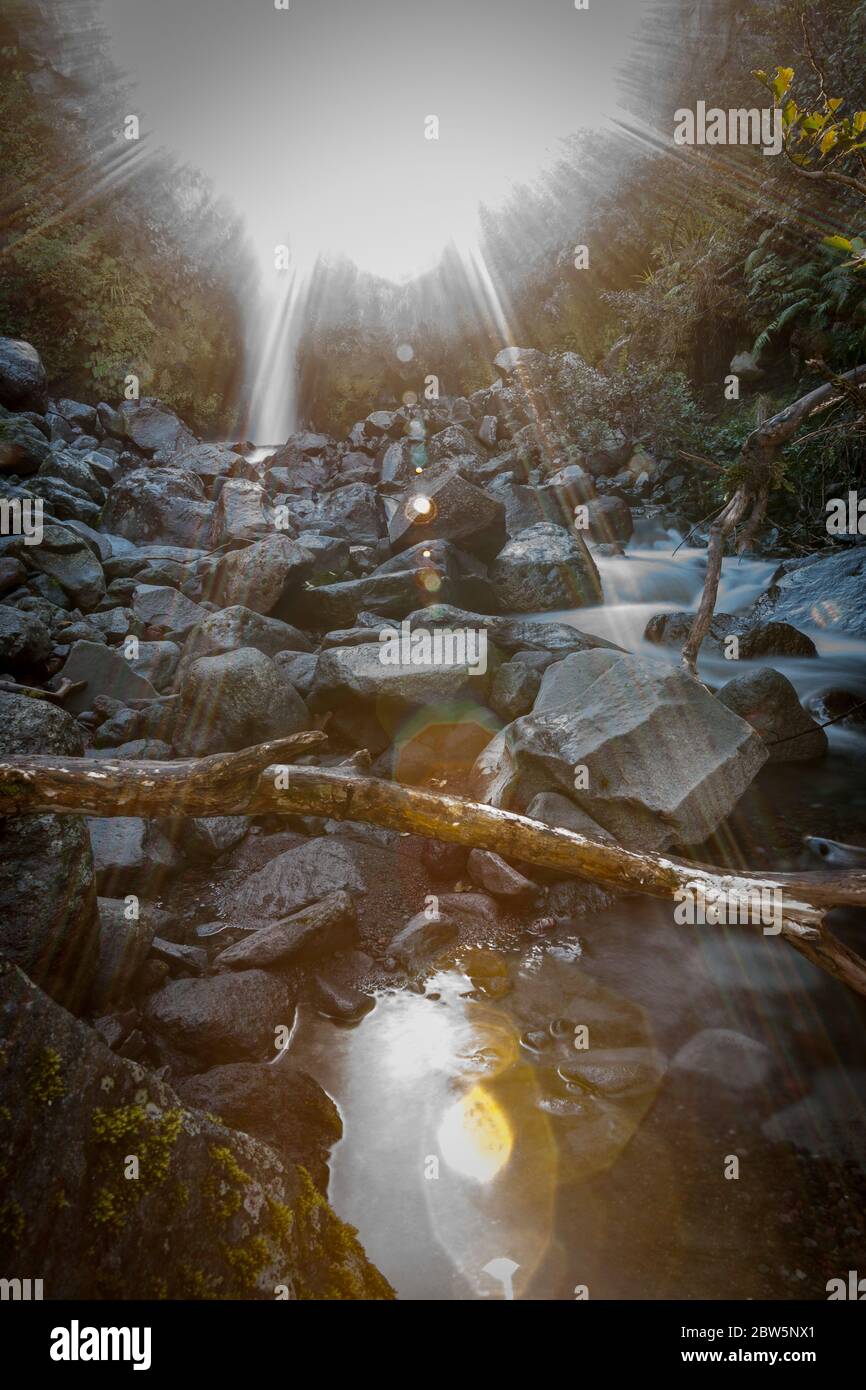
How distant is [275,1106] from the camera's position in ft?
10.1

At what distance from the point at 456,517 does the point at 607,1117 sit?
1025 cm

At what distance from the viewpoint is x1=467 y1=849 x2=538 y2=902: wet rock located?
15.4 feet

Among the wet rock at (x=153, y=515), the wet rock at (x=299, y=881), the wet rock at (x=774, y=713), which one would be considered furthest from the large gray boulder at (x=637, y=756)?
the wet rock at (x=153, y=515)

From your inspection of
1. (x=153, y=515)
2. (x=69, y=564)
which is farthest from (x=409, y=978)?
(x=153, y=515)

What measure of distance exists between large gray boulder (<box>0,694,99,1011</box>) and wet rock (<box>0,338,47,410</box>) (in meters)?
17.0

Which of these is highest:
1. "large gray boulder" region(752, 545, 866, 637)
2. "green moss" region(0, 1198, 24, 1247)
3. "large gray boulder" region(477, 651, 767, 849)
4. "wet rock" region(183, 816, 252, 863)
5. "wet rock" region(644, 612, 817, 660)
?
"large gray boulder" region(752, 545, 866, 637)

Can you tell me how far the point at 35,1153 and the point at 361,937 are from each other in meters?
2.91

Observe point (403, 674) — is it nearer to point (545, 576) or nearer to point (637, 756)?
point (637, 756)

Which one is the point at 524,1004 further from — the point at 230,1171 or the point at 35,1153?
the point at 35,1153

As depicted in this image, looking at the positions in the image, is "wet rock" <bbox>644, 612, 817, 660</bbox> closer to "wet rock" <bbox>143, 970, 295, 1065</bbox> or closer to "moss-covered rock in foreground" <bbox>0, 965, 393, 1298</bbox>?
"wet rock" <bbox>143, 970, 295, 1065</bbox>

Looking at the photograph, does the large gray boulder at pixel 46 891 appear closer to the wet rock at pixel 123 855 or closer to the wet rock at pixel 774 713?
the wet rock at pixel 123 855

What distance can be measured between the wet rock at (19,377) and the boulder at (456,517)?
467 inches

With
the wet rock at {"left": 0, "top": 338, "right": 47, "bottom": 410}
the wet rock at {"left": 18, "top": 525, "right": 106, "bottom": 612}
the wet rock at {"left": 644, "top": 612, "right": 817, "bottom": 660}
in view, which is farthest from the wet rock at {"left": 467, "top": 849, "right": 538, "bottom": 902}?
the wet rock at {"left": 0, "top": 338, "right": 47, "bottom": 410}

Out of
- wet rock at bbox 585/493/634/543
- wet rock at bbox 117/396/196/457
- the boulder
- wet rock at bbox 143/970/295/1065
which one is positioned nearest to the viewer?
wet rock at bbox 143/970/295/1065
